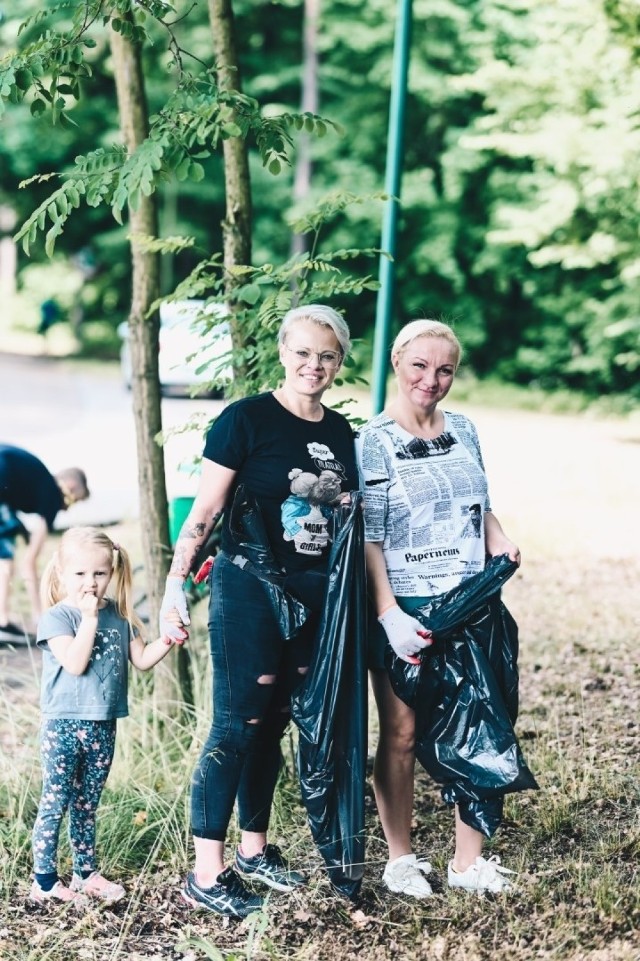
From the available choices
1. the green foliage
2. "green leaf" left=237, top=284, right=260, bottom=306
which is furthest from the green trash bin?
"green leaf" left=237, top=284, right=260, bottom=306

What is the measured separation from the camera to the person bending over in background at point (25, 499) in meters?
6.92

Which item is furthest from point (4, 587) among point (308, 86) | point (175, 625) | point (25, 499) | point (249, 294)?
point (308, 86)

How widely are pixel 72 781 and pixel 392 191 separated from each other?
3.49 m

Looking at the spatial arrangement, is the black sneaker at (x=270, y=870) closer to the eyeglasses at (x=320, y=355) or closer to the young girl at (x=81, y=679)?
the young girl at (x=81, y=679)

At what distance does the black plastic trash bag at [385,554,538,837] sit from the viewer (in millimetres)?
3480

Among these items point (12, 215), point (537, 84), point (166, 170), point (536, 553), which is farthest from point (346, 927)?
point (12, 215)

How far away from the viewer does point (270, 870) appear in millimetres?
3684

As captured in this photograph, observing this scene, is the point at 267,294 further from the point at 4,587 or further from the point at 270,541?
the point at 4,587

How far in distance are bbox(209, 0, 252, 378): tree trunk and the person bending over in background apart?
8.46 feet

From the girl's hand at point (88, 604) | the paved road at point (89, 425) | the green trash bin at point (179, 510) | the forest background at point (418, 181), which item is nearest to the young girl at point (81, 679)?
the girl's hand at point (88, 604)

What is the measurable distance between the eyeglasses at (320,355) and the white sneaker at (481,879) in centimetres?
158

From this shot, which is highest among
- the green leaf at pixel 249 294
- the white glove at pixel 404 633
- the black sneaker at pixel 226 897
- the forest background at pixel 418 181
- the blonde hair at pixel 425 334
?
the forest background at pixel 418 181

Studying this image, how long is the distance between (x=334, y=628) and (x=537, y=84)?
15394 millimetres

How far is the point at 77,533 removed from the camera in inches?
138
